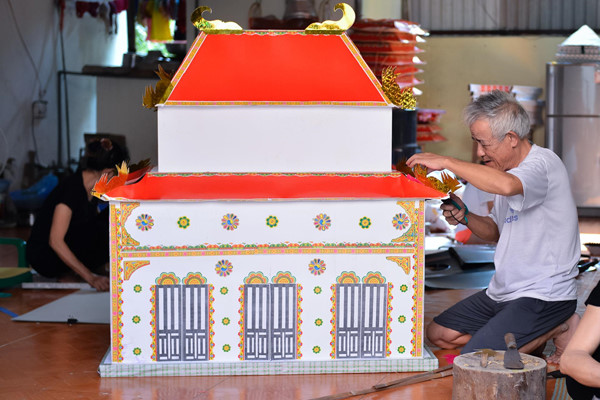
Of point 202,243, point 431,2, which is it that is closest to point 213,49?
point 202,243

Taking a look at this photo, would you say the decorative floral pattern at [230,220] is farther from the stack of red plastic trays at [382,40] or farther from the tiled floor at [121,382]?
the stack of red plastic trays at [382,40]

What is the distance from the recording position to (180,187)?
3635 mm

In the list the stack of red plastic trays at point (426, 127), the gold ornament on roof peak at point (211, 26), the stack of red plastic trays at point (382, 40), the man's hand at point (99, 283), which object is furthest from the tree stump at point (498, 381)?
the stack of red plastic trays at point (426, 127)

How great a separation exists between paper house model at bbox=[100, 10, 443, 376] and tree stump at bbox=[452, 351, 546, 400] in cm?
67

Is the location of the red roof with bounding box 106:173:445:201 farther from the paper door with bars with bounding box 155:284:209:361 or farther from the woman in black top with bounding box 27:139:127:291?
the woman in black top with bounding box 27:139:127:291

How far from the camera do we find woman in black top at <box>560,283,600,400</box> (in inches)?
99.3

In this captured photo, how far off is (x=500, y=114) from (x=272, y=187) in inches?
40.6

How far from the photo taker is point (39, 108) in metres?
10.1

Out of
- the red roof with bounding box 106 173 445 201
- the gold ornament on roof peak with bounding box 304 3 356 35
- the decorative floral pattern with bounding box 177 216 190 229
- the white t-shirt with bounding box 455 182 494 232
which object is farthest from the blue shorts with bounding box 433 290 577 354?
the white t-shirt with bounding box 455 182 494 232

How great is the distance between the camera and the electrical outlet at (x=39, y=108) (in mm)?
10055

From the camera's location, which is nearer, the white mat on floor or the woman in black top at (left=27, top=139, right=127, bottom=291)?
the white mat on floor

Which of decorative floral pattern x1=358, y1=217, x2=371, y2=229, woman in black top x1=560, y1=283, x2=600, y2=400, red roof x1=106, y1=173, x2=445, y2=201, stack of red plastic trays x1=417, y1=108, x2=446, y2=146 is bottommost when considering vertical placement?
woman in black top x1=560, y1=283, x2=600, y2=400

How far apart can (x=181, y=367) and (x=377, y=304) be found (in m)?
0.91

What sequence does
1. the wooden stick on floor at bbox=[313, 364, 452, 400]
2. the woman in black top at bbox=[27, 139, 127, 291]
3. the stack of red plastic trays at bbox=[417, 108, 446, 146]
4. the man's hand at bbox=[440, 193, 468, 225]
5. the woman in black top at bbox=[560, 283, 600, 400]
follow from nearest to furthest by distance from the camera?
the woman in black top at bbox=[560, 283, 600, 400]
the wooden stick on floor at bbox=[313, 364, 452, 400]
the man's hand at bbox=[440, 193, 468, 225]
the woman in black top at bbox=[27, 139, 127, 291]
the stack of red plastic trays at bbox=[417, 108, 446, 146]
